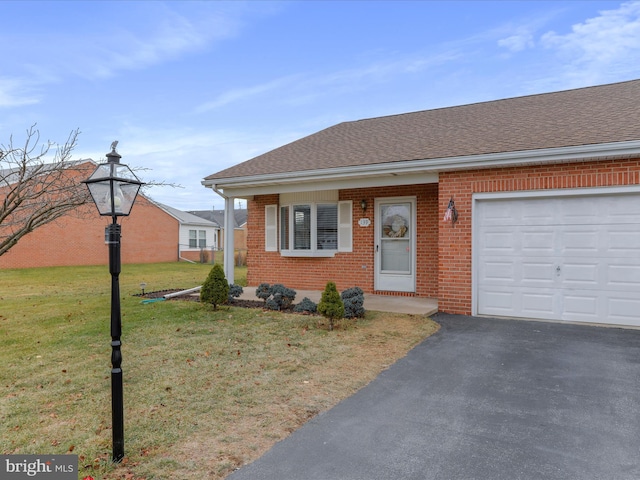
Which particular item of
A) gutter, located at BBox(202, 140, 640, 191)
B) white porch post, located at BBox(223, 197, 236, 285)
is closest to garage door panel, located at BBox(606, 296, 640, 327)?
gutter, located at BBox(202, 140, 640, 191)

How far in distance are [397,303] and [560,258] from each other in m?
3.22

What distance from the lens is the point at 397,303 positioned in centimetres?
888

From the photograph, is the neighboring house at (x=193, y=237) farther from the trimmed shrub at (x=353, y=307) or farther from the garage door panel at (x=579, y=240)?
the garage door panel at (x=579, y=240)

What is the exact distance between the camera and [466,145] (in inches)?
319

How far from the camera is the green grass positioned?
309cm

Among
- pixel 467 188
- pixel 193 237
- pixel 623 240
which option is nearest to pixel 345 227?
pixel 467 188

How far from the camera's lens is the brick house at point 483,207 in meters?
6.83

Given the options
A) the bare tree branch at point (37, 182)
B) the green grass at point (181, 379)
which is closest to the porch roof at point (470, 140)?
the green grass at point (181, 379)

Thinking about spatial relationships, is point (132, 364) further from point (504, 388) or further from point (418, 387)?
point (504, 388)

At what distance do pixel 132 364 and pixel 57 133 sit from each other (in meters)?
4.11

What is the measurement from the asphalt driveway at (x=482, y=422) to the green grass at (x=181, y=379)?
0.33 meters

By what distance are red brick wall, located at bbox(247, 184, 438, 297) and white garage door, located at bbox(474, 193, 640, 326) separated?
77.3 inches

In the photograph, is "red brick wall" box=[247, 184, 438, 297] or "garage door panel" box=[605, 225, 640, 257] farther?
"red brick wall" box=[247, 184, 438, 297]

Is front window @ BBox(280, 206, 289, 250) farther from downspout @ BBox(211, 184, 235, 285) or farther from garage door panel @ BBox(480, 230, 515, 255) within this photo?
garage door panel @ BBox(480, 230, 515, 255)
